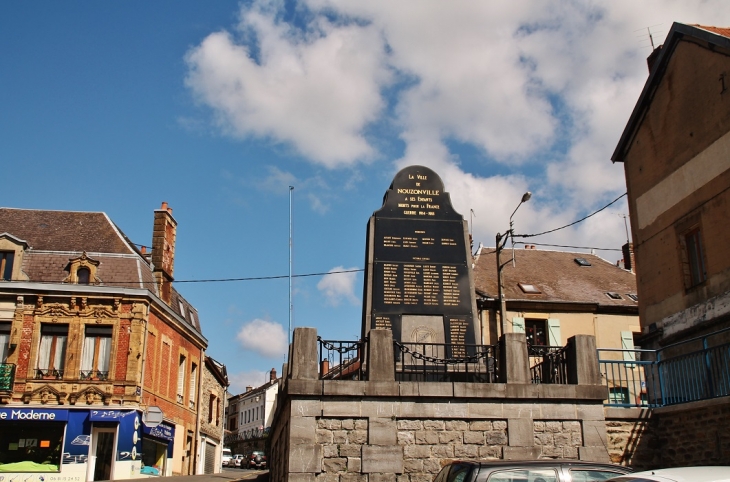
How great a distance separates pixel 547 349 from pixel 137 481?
16.5 m

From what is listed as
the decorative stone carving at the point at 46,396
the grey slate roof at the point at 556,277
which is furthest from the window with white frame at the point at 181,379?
the grey slate roof at the point at 556,277

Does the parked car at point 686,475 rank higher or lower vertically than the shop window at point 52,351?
lower

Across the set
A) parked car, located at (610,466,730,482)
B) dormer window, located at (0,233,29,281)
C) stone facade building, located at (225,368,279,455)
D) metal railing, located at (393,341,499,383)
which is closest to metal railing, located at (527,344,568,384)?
metal railing, located at (393,341,499,383)

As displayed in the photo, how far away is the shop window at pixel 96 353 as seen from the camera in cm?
2550

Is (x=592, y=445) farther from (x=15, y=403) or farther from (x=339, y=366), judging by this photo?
(x=15, y=403)

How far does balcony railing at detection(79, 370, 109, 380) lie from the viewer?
2534 centimetres

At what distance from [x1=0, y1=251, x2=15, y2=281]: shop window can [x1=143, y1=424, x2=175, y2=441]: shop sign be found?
7671 millimetres

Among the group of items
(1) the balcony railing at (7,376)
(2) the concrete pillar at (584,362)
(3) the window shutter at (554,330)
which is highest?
(3) the window shutter at (554,330)

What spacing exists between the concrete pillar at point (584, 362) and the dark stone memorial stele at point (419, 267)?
93.8 inches

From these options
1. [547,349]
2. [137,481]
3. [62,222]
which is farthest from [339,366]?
[62,222]

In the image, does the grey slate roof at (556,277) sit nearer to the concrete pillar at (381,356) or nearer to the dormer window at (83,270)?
the dormer window at (83,270)

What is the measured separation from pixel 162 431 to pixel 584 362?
796 inches

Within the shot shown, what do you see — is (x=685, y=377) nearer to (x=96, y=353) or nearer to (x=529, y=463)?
(x=529, y=463)

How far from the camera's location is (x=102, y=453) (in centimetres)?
2505
